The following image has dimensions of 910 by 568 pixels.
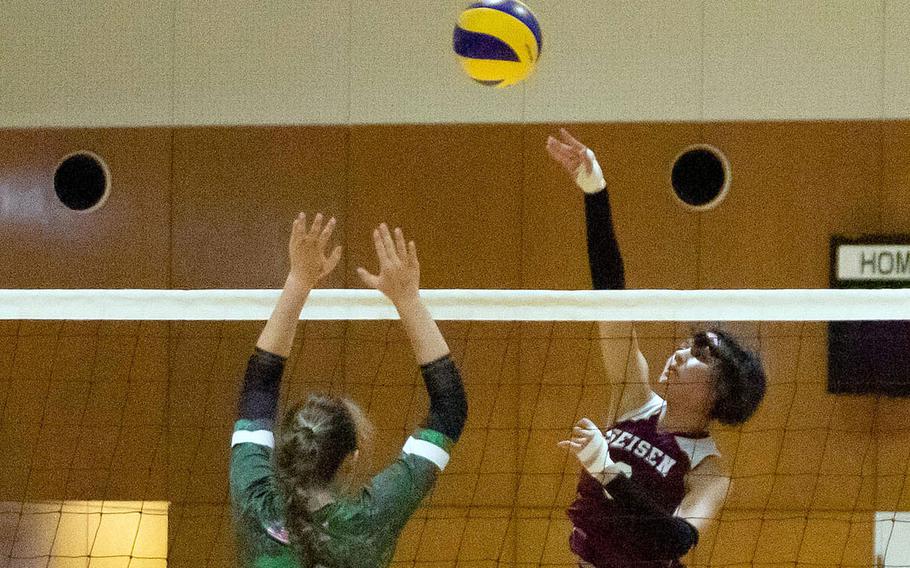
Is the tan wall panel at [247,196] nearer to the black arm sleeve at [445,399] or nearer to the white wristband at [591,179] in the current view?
the white wristband at [591,179]

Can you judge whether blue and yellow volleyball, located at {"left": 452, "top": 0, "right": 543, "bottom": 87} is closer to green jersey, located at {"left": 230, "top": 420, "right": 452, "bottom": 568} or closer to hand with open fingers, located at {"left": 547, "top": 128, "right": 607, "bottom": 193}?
hand with open fingers, located at {"left": 547, "top": 128, "right": 607, "bottom": 193}

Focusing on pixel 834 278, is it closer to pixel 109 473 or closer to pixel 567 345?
pixel 567 345

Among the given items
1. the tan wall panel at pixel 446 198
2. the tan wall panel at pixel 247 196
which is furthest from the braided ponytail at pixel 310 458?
the tan wall panel at pixel 247 196

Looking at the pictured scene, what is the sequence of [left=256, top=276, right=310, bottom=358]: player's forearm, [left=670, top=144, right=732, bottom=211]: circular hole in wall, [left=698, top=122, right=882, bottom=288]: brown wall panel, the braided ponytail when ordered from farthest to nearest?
[left=670, top=144, right=732, bottom=211]: circular hole in wall, [left=698, top=122, right=882, bottom=288]: brown wall panel, [left=256, top=276, right=310, bottom=358]: player's forearm, the braided ponytail

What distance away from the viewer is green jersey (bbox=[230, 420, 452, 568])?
2215 millimetres

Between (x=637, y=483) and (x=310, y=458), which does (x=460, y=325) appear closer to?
(x=637, y=483)

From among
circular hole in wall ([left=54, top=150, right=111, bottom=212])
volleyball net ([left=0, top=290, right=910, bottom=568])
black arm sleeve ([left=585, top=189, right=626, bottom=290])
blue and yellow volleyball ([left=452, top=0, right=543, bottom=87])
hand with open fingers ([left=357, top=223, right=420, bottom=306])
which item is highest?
blue and yellow volleyball ([left=452, top=0, right=543, bottom=87])

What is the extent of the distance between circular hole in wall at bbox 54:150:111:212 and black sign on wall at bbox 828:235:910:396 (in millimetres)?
4673

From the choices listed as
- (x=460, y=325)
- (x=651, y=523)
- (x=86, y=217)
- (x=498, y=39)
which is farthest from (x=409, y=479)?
(x=86, y=217)

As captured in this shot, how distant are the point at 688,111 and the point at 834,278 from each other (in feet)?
4.39

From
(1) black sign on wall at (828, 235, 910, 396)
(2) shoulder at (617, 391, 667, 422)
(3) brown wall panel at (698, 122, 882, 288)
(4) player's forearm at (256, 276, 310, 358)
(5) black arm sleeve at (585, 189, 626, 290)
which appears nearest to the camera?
(4) player's forearm at (256, 276, 310, 358)

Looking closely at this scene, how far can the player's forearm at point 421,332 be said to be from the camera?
2.44 meters

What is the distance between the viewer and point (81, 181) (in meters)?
7.09

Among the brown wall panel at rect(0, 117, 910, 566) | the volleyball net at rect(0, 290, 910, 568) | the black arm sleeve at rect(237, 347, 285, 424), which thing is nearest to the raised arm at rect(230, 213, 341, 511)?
the black arm sleeve at rect(237, 347, 285, 424)
